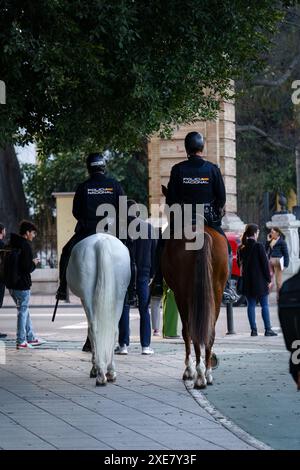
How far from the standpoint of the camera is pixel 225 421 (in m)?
9.79

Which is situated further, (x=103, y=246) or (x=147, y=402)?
(x=103, y=246)

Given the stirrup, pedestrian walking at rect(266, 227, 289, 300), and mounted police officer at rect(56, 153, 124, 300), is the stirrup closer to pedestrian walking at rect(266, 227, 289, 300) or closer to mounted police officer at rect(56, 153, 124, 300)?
mounted police officer at rect(56, 153, 124, 300)

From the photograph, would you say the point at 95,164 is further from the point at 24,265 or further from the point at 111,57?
the point at 24,265

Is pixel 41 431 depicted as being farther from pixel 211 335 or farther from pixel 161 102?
pixel 161 102

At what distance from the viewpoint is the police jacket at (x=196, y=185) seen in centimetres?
1241

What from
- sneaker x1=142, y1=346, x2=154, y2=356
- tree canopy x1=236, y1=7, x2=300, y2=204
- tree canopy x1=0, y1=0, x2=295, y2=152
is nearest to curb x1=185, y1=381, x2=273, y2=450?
tree canopy x1=0, y1=0, x2=295, y2=152

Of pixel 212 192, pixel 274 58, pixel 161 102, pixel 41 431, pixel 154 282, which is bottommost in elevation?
pixel 41 431

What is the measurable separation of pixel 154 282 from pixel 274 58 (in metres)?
34.3

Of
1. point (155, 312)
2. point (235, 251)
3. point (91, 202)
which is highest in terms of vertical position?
point (91, 202)

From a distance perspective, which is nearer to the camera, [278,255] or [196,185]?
[196,185]

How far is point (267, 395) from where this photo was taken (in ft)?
38.0

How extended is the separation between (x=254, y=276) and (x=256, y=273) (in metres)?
0.06

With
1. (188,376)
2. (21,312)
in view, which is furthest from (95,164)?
(21,312)

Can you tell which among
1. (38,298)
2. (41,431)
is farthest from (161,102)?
(38,298)
